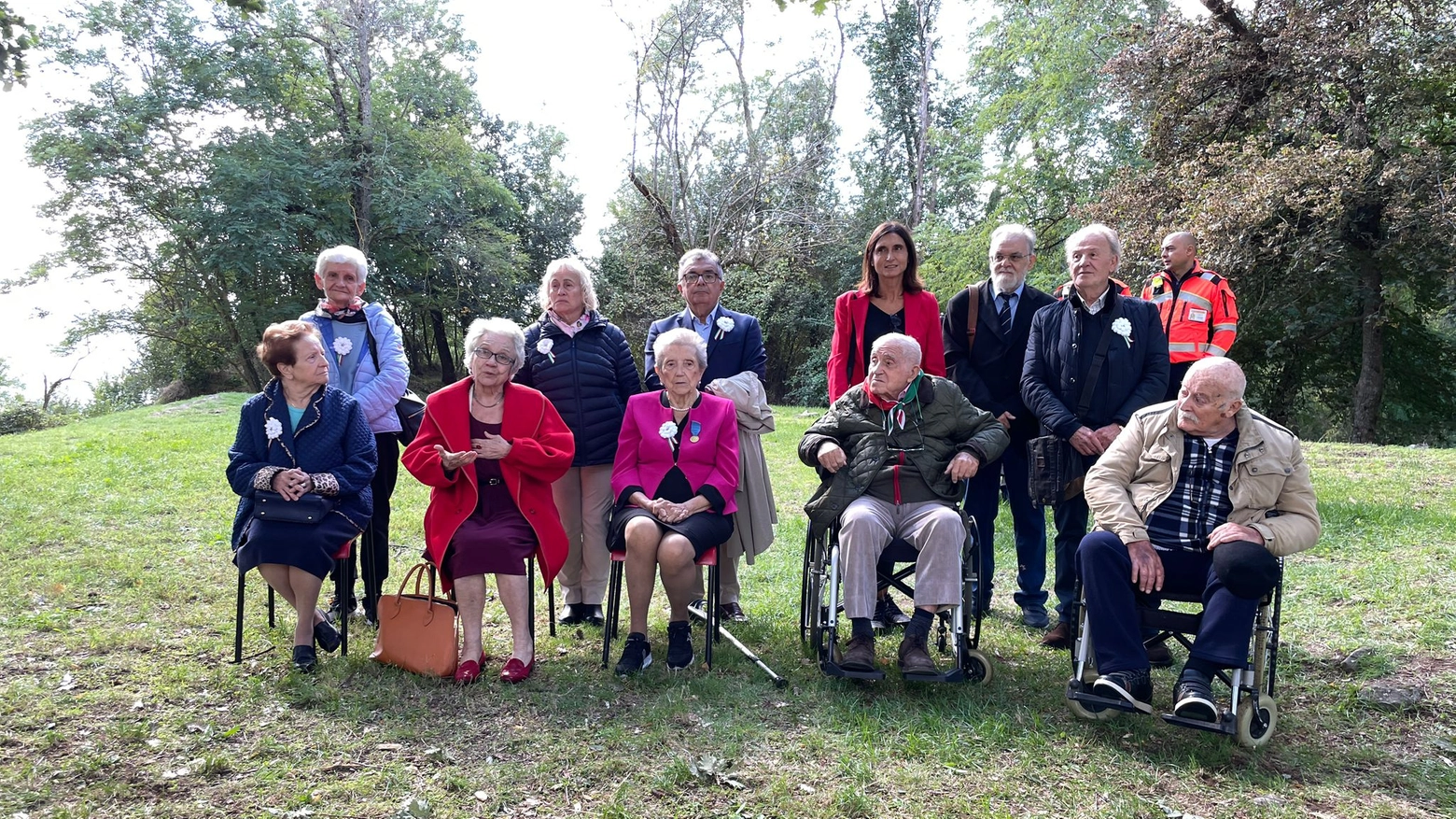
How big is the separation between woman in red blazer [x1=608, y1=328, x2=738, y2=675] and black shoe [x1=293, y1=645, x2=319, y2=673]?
132cm

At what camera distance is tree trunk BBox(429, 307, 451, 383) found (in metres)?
25.6

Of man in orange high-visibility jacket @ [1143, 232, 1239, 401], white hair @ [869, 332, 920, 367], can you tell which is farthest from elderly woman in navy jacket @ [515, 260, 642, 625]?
man in orange high-visibility jacket @ [1143, 232, 1239, 401]

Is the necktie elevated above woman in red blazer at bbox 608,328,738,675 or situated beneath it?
elevated above

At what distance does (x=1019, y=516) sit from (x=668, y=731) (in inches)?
83.8

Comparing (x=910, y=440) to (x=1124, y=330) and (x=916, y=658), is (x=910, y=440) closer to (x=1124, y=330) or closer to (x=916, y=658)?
(x=916, y=658)

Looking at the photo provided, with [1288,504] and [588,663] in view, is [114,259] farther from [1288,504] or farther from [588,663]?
[1288,504]

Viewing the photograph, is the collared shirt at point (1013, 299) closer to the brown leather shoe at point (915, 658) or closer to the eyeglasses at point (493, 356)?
the brown leather shoe at point (915, 658)

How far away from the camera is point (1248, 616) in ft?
9.58

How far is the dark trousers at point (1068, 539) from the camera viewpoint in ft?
13.0

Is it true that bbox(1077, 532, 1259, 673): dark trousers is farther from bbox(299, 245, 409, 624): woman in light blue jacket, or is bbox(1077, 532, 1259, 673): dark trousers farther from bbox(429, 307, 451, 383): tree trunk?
bbox(429, 307, 451, 383): tree trunk

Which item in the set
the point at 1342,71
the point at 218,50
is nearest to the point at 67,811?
the point at 1342,71

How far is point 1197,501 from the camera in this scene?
319cm

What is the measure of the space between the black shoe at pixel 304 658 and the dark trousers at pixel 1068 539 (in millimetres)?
3355

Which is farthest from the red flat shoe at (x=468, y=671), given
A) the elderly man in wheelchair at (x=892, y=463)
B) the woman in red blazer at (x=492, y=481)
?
the elderly man in wheelchair at (x=892, y=463)
